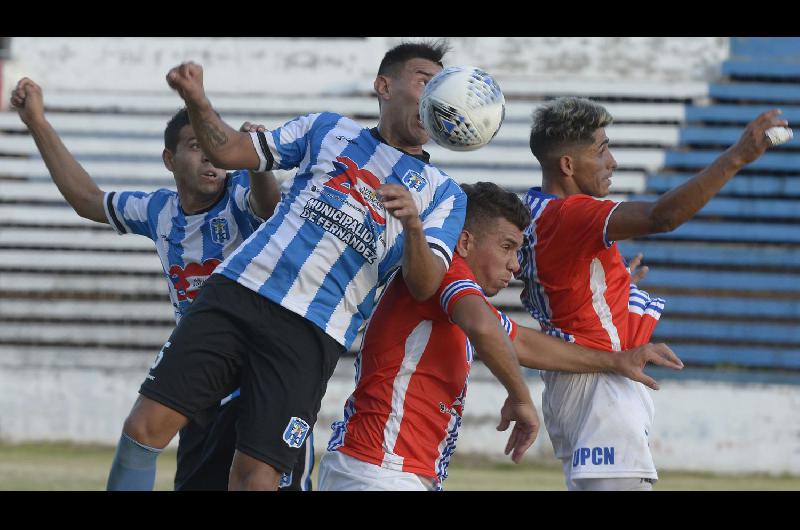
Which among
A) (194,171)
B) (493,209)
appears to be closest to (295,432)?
(493,209)

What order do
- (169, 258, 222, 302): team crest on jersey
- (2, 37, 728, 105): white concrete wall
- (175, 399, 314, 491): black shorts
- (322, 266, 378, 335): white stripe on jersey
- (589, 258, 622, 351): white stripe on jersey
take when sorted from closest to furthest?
1. (322, 266, 378, 335): white stripe on jersey
2. (589, 258, 622, 351): white stripe on jersey
3. (175, 399, 314, 491): black shorts
4. (169, 258, 222, 302): team crest on jersey
5. (2, 37, 728, 105): white concrete wall

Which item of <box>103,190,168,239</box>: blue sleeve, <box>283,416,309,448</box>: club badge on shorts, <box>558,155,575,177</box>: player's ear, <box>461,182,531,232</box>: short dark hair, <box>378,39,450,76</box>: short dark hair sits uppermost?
<box>378,39,450,76</box>: short dark hair

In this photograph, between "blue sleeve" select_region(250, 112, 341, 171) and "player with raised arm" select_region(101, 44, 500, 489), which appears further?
"blue sleeve" select_region(250, 112, 341, 171)

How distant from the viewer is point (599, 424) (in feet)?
15.6

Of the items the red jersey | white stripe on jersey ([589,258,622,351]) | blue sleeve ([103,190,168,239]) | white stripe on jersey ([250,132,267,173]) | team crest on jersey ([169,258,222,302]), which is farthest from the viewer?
blue sleeve ([103,190,168,239])

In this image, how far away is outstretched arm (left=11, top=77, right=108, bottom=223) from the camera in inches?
199

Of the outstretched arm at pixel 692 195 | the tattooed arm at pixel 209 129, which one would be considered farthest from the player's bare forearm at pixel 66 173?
the outstretched arm at pixel 692 195

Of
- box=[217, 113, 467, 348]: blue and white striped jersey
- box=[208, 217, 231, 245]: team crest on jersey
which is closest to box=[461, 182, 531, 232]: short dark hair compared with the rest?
box=[217, 113, 467, 348]: blue and white striped jersey

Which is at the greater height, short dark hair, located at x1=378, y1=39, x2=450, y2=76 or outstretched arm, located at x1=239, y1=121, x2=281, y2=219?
short dark hair, located at x1=378, y1=39, x2=450, y2=76

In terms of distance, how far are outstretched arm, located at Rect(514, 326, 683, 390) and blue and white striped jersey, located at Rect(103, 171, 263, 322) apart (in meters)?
1.43

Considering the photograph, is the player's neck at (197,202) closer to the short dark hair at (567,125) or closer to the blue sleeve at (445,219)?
the blue sleeve at (445,219)

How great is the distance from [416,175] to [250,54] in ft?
41.1

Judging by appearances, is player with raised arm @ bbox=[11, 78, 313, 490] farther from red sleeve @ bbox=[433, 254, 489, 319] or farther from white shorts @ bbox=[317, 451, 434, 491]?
red sleeve @ bbox=[433, 254, 489, 319]

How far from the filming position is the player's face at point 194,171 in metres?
5.35
